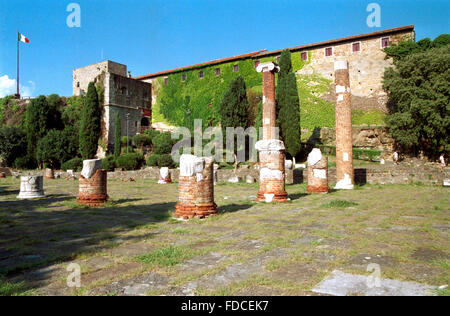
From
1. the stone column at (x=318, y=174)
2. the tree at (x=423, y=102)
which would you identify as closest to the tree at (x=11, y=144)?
the stone column at (x=318, y=174)

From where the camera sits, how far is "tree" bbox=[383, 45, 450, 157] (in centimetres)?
2245

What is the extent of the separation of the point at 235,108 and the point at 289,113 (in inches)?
173

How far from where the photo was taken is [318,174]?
1125 centimetres

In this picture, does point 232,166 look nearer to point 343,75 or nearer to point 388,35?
point 343,75

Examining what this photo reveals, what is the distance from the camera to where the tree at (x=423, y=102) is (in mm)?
22453

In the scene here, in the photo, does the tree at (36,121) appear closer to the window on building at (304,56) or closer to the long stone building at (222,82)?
the long stone building at (222,82)

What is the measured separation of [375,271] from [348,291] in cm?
61

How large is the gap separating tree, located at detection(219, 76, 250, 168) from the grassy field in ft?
65.1

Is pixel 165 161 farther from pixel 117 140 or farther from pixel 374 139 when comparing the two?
pixel 374 139

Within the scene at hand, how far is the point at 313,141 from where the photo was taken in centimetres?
2897

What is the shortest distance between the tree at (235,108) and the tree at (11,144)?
22689 mm

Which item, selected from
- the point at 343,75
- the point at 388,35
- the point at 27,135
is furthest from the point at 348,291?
the point at 27,135

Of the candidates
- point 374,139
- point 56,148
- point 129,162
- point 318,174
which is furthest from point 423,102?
point 56,148
